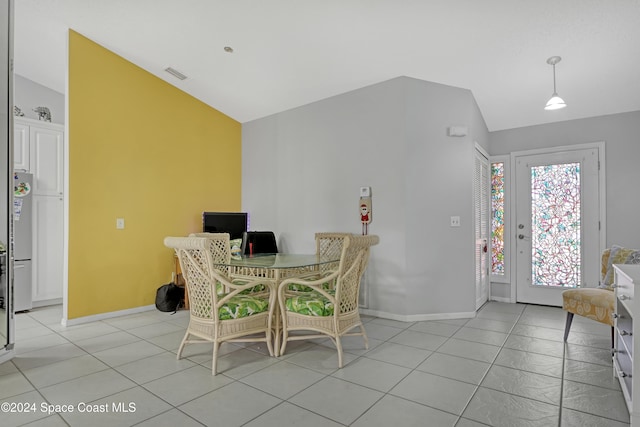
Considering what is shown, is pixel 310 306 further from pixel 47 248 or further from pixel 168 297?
pixel 47 248

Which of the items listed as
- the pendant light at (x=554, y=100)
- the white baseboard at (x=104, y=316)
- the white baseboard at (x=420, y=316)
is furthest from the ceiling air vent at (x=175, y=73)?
the pendant light at (x=554, y=100)

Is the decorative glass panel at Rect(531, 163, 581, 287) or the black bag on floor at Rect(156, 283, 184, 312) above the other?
the decorative glass panel at Rect(531, 163, 581, 287)

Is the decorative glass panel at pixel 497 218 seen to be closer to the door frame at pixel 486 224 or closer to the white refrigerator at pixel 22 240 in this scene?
the door frame at pixel 486 224

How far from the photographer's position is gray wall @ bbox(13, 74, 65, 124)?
470 centimetres

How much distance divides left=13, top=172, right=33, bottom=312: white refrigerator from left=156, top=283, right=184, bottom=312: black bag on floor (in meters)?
1.60

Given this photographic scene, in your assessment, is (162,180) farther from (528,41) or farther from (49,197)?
(528,41)

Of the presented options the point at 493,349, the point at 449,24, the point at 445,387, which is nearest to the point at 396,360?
the point at 445,387

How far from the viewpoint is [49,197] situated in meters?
4.50

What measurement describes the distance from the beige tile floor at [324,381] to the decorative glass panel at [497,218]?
4.89ft

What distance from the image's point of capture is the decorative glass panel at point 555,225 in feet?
14.2

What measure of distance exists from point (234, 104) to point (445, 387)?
445cm

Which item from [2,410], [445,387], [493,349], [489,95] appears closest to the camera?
[2,410]

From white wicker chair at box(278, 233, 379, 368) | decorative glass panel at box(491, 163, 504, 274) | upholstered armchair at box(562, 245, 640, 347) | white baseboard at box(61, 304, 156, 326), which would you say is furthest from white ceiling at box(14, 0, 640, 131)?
white baseboard at box(61, 304, 156, 326)

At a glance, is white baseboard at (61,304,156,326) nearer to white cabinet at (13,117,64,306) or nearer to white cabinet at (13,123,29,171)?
white cabinet at (13,117,64,306)
